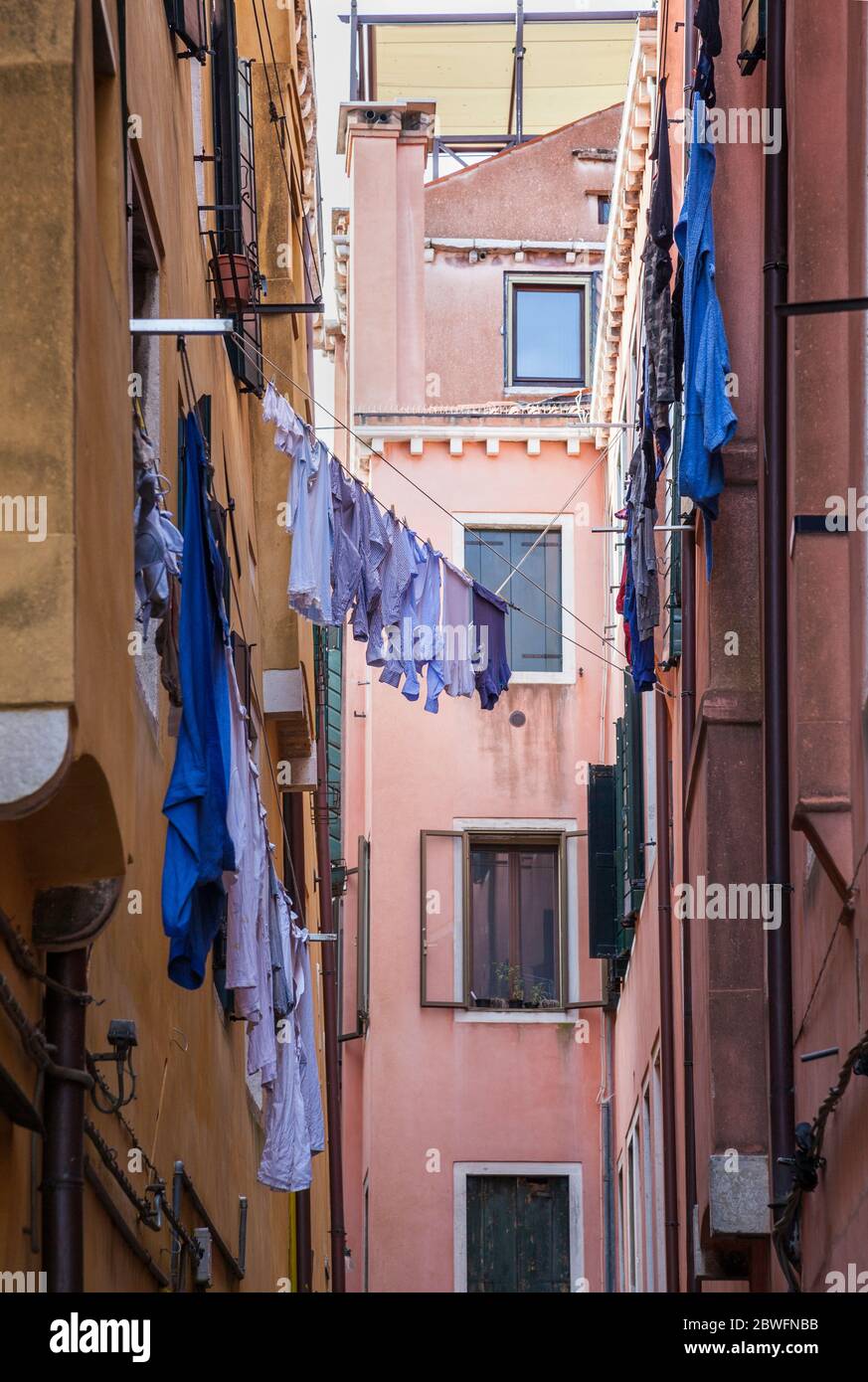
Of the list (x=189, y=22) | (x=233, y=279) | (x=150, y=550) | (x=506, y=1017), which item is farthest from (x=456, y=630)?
(x=506, y=1017)

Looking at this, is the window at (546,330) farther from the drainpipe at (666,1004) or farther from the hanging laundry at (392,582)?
the hanging laundry at (392,582)

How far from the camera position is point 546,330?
27.6 metres

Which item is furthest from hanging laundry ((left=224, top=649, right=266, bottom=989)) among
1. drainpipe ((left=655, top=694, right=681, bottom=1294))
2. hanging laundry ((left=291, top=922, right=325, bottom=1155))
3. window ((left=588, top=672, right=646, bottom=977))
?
window ((left=588, top=672, right=646, bottom=977))

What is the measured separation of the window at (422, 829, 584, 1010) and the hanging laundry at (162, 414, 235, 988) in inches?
589

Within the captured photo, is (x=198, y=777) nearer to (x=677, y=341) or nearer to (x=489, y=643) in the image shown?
(x=677, y=341)

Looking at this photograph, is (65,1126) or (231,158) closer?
(65,1126)

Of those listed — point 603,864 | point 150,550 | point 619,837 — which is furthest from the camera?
point 603,864

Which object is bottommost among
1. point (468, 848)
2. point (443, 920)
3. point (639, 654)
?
point (443, 920)

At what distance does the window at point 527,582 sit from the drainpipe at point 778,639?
14140mm

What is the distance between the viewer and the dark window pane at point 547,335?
27.4 meters

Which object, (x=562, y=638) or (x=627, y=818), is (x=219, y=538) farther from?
(x=562, y=638)

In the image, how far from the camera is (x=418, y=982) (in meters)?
24.1

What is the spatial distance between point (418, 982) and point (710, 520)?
12509 mm

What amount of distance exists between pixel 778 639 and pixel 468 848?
13.9 m
